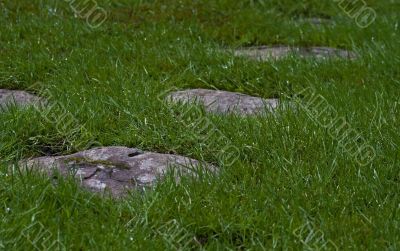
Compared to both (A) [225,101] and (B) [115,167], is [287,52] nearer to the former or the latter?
(A) [225,101]

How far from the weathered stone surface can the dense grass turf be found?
4.3 inches

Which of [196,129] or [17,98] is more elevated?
[196,129]

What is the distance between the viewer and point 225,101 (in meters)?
5.41

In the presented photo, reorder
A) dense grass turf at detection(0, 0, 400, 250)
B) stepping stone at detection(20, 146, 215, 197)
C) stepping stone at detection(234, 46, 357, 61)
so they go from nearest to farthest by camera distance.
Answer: dense grass turf at detection(0, 0, 400, 250), stepping stone at detection(20, 146, 215, 197), stepping stone at detection(234, 46, 357, 61)

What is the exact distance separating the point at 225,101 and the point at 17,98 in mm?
1500

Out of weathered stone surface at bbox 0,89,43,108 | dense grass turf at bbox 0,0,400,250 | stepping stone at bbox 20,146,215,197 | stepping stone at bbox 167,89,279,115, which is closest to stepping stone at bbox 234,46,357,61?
dense grass turf at bbox 0,0,400,250

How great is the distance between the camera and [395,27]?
24.3 feet

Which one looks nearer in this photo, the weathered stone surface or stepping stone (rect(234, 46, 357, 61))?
the weathered stone surface

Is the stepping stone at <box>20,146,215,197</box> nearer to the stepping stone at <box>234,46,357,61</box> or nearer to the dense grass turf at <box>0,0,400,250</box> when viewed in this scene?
the dense grass turf at <box>0,0,400,250</box>

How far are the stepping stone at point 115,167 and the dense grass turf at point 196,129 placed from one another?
0.14 meters

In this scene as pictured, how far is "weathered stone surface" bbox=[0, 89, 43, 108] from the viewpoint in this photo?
504cm

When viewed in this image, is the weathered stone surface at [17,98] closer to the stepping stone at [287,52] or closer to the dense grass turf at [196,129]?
the dense grass turf at [196,129]

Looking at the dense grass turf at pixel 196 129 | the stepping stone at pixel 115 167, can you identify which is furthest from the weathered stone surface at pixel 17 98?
the stepping stone at pixel 115 167

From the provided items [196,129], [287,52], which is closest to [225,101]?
[196,129]
